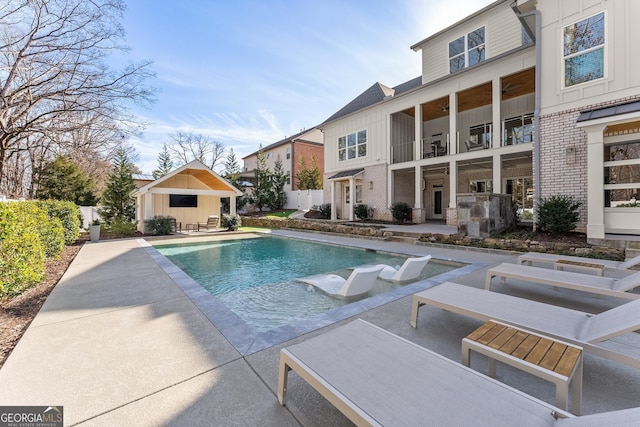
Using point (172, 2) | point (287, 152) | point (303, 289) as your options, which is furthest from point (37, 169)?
point (303, 289)

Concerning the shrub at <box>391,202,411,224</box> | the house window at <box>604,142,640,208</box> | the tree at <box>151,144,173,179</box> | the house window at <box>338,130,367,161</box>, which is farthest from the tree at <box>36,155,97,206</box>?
the house window at <box>604,142,640,208</box>

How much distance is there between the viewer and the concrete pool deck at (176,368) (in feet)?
6.31

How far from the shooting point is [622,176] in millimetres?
9008

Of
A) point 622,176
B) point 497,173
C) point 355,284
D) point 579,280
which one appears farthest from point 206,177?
point 622,176

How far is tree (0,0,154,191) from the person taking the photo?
874 cm

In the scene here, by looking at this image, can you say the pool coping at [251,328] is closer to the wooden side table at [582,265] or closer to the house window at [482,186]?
the wooden side table at [582,265]

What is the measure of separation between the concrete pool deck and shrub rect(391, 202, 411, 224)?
36.9 feet

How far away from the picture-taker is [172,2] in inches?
364

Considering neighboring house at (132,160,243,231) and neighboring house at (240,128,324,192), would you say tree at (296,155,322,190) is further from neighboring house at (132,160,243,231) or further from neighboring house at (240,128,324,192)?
neighboring house at (132,160,243,231)

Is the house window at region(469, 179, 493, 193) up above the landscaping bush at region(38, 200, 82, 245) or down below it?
above

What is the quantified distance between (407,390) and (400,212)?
14.4m

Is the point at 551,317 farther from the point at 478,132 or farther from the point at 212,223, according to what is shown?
the point at 212,223

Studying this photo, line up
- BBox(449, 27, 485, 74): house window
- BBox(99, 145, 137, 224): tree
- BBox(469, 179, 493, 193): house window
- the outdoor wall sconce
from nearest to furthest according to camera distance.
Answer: the outdoor wall sconce
BBox(449, 27, 485, 74): house window
BBox(469, 179, 493, 193): house window
BBox(99, 145, 137, 224): tree

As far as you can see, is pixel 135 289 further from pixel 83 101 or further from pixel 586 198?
pixel 586 198
